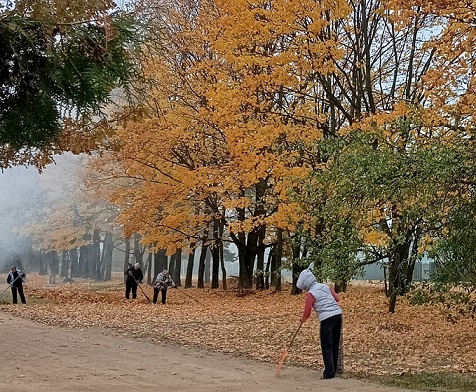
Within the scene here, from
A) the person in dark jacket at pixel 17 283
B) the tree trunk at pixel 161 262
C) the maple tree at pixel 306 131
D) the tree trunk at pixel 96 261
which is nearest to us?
the maple tree at pixel 306 131

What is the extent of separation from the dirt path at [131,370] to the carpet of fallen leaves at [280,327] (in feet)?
2.90

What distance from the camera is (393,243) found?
13570mm

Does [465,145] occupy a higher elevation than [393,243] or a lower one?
higher

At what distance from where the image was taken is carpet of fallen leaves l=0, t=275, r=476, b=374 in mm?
11234

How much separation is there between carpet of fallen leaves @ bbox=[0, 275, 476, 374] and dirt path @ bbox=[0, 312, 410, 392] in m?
0.88

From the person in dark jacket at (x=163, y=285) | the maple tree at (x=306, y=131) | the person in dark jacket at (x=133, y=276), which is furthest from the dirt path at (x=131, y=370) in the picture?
the person in dark jacket at (x=133, y=276)

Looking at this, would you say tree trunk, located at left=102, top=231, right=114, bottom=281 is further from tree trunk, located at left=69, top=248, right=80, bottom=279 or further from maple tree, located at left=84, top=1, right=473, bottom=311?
maple tree, located at left=84, top=1, right=473, bottom=311

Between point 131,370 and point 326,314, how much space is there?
284 cm

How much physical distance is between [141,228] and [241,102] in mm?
9107

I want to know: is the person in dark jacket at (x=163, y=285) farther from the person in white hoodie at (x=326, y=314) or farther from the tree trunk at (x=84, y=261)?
the tree trunk at (x=84, y=261)

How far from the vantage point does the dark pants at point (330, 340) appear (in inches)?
349

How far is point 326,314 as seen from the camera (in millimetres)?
8930

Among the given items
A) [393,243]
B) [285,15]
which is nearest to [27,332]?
[393,243]

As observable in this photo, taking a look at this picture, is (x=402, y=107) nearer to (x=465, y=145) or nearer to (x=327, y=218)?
(x=327, y=218)
